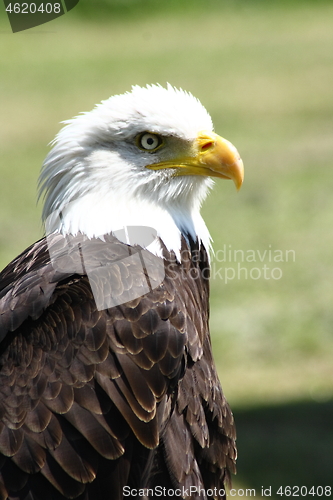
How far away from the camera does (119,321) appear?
3068mm

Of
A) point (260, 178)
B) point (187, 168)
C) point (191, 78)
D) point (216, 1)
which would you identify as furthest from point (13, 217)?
point (216, 1)

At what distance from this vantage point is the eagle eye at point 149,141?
11.4ft

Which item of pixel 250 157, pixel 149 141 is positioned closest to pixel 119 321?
pixel 149 141

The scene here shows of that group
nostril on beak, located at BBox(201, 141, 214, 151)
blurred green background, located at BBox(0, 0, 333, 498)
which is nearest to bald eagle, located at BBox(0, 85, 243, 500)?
nostril on beak, located at BBox(201, 141, 214, 151)

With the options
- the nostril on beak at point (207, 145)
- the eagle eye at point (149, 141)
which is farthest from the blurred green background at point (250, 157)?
the nostril on beak at point (207, 145)

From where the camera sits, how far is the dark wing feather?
301cm

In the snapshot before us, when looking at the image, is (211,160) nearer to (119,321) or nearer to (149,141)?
(149,141)

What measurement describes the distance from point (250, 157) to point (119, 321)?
1062 cm

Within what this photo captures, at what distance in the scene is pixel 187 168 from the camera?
360 cm

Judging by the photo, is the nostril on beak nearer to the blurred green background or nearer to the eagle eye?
the eagle eye

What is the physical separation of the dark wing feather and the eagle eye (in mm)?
523

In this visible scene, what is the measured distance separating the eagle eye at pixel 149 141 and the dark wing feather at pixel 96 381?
1.72 feet

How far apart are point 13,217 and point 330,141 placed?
6476mm

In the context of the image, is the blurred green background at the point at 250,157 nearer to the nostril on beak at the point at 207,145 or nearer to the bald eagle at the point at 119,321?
the bald eagle at the point at 119,321
